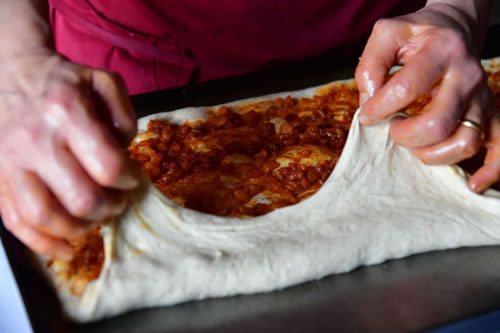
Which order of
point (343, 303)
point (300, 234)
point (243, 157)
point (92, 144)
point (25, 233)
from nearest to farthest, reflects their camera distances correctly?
point (92, 144) < point (25, 233) < point (343, 303) < point (300, 234) < point (243, 157)

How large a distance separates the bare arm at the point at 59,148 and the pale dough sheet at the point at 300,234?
150 millimetres

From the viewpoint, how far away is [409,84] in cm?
135

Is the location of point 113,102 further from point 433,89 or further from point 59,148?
point 433,89

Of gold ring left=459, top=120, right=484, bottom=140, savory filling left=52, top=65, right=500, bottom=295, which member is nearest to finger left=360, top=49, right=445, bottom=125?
gold ring left=459, top=120, right=484, bottom=140

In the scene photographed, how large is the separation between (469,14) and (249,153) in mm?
935

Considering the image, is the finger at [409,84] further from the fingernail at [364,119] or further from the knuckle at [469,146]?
the knuckle at [469,146]

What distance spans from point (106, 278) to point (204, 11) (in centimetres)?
142

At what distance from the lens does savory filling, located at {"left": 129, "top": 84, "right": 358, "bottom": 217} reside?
1620 mm

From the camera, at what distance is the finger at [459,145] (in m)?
1.42

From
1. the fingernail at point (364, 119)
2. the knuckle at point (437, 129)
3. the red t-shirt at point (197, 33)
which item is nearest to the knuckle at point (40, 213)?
the fingernail at point (364, 119)

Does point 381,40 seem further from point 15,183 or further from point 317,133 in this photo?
point 15,183

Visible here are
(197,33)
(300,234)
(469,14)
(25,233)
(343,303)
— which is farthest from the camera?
(197,33)

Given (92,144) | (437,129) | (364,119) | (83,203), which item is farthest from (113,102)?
(437,129)

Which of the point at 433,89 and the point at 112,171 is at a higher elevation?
the point at 433,89
